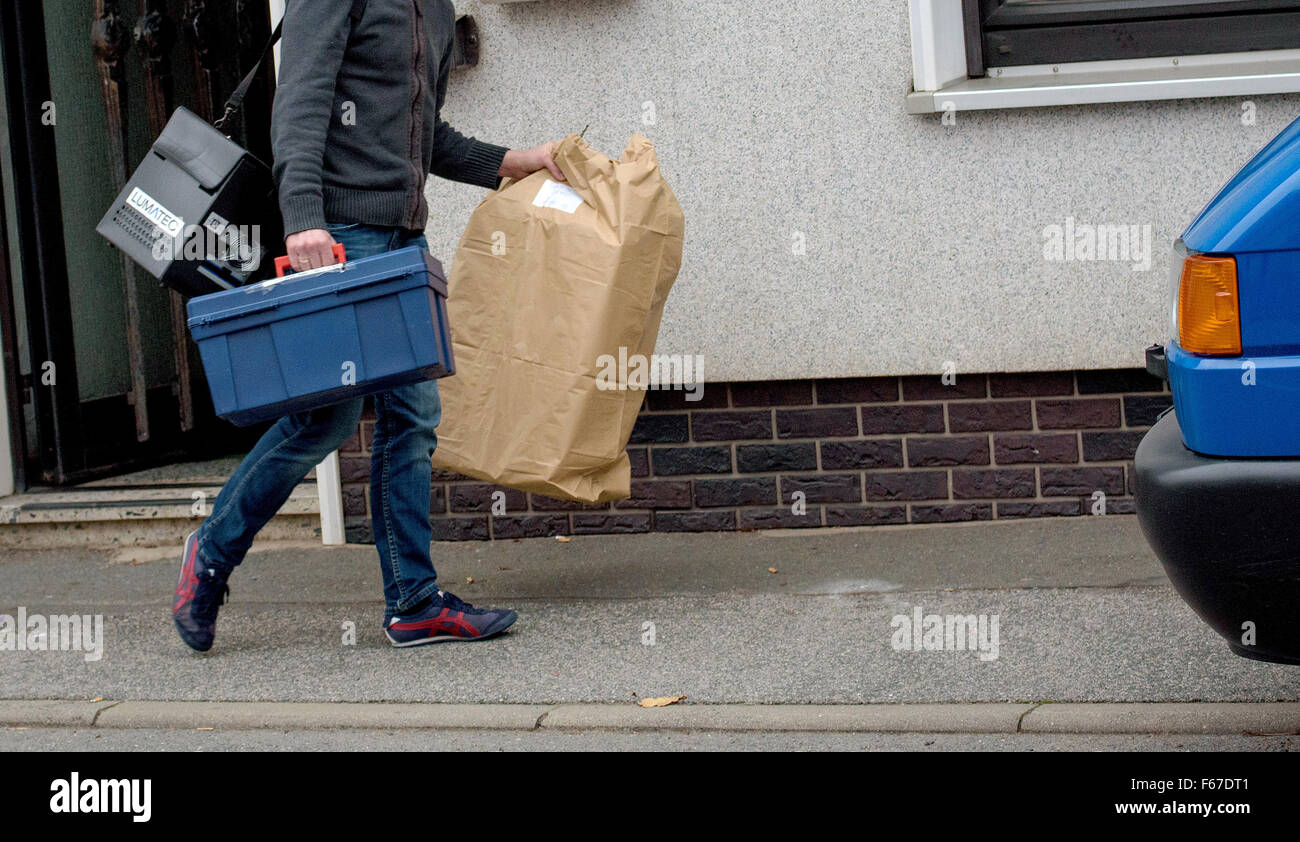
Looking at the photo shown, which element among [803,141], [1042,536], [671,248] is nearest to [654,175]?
[671,248]

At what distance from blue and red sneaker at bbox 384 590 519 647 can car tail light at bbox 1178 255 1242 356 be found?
2.32 m

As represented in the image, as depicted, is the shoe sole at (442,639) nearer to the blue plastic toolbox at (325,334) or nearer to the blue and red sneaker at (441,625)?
the blue and red sneaker at (441,625)

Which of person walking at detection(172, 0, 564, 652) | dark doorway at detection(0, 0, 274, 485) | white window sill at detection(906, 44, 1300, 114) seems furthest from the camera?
dark doorway at detection(0, 0, 274, 485)

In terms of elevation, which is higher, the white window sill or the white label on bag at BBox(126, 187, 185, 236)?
the white window sill

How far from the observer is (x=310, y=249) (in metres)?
3.77

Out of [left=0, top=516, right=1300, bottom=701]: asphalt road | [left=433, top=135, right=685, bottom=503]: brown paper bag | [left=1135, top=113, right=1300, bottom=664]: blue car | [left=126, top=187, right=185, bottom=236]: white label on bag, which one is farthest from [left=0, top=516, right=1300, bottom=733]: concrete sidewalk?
[left=126, top=187, right=185, bottom=236]: white label on bag

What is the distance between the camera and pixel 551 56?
5.41 meters

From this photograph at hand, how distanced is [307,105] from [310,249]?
14.9 inches

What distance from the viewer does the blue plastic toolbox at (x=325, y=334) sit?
371cm

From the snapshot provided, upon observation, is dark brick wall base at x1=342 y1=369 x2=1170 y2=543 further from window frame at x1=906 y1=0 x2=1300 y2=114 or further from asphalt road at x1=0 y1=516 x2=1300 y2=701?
window frame at x1=906 y1=0 x2=1300 y2=114

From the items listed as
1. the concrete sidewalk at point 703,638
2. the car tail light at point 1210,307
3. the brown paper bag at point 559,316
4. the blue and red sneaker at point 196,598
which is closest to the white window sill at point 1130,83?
the brown paper bag at point 559,316

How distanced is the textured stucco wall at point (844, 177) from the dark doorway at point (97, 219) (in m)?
1.85

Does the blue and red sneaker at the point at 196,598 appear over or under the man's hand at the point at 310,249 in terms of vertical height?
under

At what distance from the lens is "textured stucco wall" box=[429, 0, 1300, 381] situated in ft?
17.1
